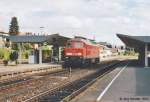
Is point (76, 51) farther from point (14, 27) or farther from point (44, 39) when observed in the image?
point (14, 27)

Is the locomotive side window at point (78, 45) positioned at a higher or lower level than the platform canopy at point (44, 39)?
lower

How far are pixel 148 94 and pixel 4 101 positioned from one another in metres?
6.49

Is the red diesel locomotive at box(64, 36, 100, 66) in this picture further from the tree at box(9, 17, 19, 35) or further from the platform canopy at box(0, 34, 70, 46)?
the tree at box(9, 17, 19, 35)

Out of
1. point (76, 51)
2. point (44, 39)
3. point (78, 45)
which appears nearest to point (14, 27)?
point (44, 39)

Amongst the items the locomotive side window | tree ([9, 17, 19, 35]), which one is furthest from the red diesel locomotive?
tree ([9, 17, 19, 35])

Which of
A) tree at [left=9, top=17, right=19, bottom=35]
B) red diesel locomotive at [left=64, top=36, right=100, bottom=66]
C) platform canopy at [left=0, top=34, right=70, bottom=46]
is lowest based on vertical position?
red diesel locomotive at [left=64, top=36, right=100, bottom=66]

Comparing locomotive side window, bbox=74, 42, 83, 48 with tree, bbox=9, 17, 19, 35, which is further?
tree, bbox=9, 17, 19, 35

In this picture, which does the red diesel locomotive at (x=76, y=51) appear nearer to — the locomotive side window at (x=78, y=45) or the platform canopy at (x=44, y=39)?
the locomotive side window at (x=78, y=45)

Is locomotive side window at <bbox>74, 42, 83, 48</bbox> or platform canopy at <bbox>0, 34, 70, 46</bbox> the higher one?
platform canopy at <bbox>0, 34, 70, 46</bbox>

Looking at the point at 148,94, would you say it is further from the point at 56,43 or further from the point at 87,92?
the point at 56,43

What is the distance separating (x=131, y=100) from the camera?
54.9ft

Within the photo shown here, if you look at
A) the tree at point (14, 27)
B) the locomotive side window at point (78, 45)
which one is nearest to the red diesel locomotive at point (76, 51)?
the locomotive side window at point (78, 45)

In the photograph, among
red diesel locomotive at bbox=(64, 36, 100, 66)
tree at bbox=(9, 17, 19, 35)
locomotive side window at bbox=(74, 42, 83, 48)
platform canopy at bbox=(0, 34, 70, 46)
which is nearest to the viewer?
red diesel locomotive at bbox=(64, 36, 100, 66)

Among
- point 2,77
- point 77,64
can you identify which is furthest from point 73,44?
point 2,77
